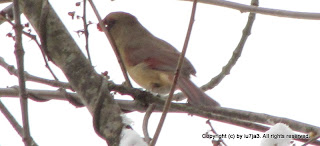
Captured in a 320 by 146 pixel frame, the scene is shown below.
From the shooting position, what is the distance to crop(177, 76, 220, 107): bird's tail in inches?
117

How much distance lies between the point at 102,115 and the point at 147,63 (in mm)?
2274

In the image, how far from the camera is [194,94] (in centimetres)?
330

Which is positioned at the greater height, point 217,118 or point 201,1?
point 201,1

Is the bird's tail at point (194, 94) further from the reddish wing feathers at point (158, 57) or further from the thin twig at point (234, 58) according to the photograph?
the reddish wing feathers at point (158, 57)

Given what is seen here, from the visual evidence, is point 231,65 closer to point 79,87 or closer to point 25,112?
point 79,87

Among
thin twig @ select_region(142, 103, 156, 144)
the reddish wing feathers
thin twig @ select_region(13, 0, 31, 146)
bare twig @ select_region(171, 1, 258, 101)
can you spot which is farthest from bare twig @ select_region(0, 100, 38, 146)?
the reddish wing feathers

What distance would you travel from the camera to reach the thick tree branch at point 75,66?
2.05m

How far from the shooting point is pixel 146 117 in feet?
8.04

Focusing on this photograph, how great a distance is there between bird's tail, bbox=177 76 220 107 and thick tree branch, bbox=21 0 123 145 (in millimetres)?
924

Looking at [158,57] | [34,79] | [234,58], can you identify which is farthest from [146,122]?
[158,57]

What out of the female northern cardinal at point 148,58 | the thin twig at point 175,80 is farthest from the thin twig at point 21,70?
the female northern cardinal at point 148,58

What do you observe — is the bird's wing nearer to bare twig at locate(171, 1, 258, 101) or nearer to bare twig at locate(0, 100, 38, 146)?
bare twig at locate(171, 1, 258, 101)

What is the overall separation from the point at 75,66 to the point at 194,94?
1273 millimetres

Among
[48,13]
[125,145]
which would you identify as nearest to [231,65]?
[48,13]
